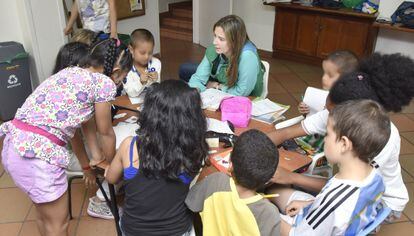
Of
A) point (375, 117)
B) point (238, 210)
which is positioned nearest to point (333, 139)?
point (375, 117)

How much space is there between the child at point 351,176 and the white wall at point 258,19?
4.32 meters

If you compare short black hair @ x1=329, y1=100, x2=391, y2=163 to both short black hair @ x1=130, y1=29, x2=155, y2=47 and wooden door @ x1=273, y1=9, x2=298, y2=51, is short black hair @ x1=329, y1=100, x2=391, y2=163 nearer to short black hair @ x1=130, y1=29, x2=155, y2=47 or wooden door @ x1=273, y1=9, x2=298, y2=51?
short black hair @ x1=130, y1=29, x2=155, y2=47

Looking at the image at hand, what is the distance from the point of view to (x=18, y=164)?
146 centimetres

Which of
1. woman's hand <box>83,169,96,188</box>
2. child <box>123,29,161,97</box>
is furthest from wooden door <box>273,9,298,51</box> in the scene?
woman's hand <box>83,169,96,188</box>

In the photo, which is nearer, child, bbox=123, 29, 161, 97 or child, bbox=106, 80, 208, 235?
child, bbox=106, 80, 208, 235

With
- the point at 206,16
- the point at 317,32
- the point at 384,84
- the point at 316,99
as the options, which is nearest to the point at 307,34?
the point at 317,32

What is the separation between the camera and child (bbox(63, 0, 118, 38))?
3377 millimetres

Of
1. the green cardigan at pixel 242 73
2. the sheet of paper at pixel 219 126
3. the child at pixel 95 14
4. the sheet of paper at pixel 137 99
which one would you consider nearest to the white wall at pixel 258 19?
the child at pixel 95 14

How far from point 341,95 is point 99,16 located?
2693 mm

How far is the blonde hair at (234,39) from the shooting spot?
236 centimetres

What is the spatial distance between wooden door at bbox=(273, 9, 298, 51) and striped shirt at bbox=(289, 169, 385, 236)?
409cm

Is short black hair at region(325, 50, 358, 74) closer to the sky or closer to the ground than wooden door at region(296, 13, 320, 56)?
closer to the sky

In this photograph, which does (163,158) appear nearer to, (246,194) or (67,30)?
(246,194)

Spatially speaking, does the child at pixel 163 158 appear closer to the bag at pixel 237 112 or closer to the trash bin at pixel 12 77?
the bag at pixel 237 112
